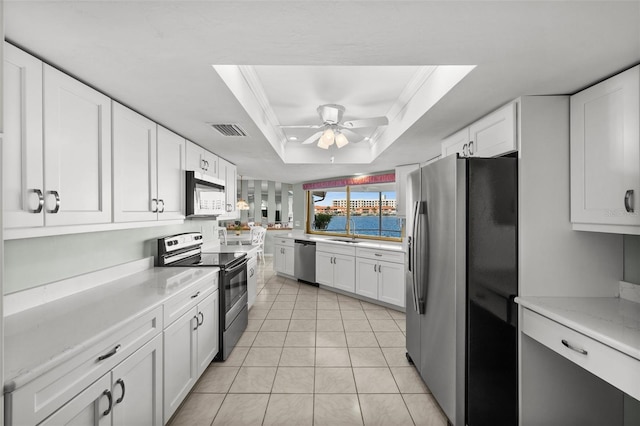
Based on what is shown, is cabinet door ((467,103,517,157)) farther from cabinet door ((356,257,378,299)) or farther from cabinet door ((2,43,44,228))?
cabinet door ((2,43,44,228))

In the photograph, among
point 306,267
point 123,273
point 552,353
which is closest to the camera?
point 552,353

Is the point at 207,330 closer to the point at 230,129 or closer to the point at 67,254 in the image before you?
the point at 67,254

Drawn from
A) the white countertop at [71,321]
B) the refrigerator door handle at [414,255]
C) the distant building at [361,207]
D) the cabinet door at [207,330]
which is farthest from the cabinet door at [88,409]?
the distant building at [361,207]

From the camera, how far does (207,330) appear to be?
7.75 feet

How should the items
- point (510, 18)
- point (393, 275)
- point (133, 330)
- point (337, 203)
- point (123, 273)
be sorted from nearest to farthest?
point (510, 18) < point (133, 330) < point (123, 273) < point (393, 275) < point (337, 203)

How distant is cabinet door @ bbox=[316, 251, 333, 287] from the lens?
4.88 m

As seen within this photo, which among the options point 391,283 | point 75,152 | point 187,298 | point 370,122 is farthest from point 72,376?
point 391,283

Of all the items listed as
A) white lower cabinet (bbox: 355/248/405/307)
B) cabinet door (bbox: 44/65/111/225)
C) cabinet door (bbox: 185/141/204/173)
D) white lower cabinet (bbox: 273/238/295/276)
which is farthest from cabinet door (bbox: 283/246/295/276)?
cabinet door (bbox: 44/65/111/225)

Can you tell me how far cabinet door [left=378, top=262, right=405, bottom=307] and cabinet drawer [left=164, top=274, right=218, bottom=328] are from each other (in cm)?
240

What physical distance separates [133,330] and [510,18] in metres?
2.18

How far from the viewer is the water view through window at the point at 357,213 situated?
5117 mm

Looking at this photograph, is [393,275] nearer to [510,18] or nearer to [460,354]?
[460,354]

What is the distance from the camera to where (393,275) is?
398 cm

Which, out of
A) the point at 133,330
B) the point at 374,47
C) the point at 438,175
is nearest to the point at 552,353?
the point at 438,175
